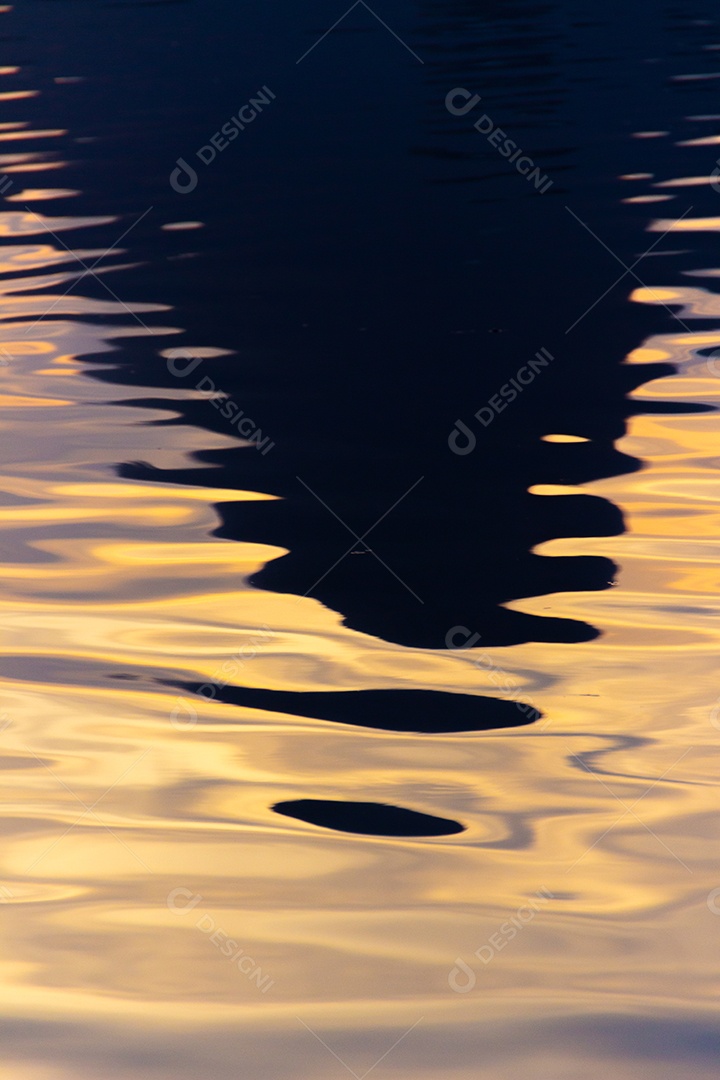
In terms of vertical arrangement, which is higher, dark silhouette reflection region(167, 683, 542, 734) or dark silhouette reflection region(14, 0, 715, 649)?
dark silhouette reflection region(14, 0, 715, 649)

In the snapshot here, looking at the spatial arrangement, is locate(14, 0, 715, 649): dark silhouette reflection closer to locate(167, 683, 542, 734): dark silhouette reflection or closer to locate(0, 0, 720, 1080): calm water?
locate(0, 0, 720, 1080): calm water

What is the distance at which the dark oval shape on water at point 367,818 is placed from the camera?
1.72 metres

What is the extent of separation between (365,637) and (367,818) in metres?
0.50

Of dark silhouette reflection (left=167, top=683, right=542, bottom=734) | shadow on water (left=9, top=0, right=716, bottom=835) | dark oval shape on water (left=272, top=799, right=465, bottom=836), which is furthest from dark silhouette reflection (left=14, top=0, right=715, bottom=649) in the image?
dark oval shape on water (left=272, top=799, right=465, bottom=836)

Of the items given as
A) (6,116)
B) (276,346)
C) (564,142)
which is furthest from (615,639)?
(6,116)

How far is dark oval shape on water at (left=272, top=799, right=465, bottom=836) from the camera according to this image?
5.63ft

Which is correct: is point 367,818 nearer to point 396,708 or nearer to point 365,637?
point 396,708

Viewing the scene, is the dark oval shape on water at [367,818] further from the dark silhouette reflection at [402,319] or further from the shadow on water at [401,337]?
the dark silhouette reflection at [402,319]

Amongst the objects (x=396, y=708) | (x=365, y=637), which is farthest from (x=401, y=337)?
(x=396, y=708)

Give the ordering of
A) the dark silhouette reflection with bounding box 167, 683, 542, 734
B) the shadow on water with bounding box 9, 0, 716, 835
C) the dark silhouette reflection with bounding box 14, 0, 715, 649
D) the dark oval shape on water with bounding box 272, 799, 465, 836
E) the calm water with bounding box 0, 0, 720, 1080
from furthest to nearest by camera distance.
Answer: the dark silhouette reflection with bounding box 14, 0, 715, 649 → the shadow on water with bounding box 9, 0, 716, 835 → the dark silhouette reflection with bounding box 167, 683, 542, 734 → the dark oval shape on water with bounding box 272, 799, 465, 836 → the calm water with bounding box 0, 0, 720, 1080

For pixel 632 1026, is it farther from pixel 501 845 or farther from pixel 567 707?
pixel 567 707

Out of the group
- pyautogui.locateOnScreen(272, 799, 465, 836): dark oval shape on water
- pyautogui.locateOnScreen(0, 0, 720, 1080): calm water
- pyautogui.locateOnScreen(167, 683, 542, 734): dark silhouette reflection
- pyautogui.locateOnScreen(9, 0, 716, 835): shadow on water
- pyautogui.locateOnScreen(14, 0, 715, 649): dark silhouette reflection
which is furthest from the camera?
pyautogui.locateOnScreen(14, 0, 715, 649): dark silhouette reflection

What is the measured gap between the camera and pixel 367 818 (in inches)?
68.7

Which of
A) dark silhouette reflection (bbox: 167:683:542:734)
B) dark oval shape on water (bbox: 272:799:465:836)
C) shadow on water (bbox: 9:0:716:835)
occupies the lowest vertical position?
dark oval shape on water (bbox: 272:799:465:836)
